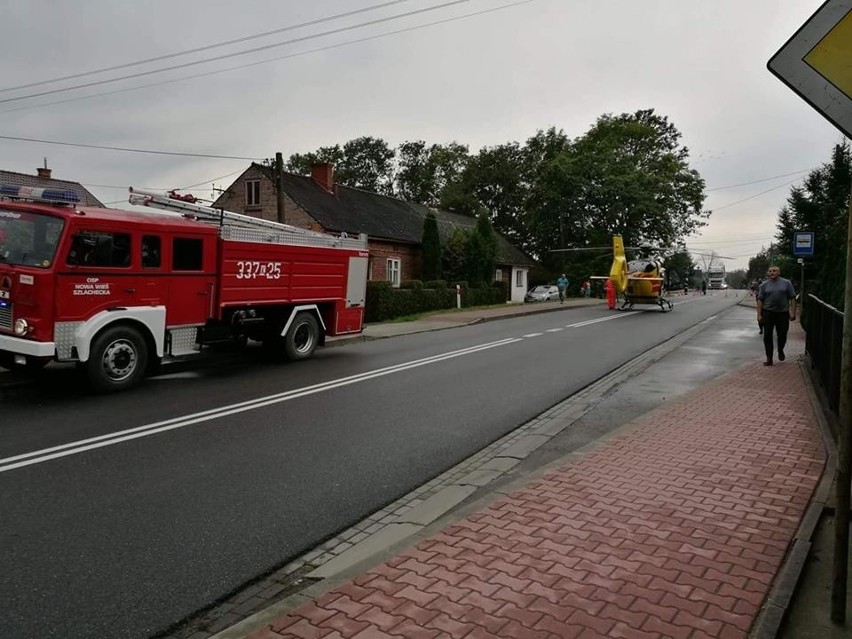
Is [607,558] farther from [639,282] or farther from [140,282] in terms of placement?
[639,282]

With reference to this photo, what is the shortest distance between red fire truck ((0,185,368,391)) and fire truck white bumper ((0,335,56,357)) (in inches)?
0.5

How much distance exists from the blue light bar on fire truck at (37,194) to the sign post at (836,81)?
29.8ft

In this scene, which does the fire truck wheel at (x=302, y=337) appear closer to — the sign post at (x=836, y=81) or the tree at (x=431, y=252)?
the sign post at (x=836, y=81)

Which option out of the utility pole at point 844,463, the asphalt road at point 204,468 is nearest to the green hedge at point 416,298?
the asphalt road at point 204,468

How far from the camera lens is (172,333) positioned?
1002 cm

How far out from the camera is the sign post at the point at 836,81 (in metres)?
2.77

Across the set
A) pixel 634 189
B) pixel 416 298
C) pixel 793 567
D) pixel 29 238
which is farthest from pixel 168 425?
pixel 634 189

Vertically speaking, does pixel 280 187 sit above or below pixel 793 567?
above

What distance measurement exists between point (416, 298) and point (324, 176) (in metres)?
11.8

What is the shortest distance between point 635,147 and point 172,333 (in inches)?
2209

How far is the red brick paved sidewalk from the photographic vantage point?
304cm

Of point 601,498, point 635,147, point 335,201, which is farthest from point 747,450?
point 635,147

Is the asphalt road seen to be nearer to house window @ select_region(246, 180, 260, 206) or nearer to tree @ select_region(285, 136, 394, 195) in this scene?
house window @ select_region(246, 180, 260, 206)

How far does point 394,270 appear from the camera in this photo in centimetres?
3441
